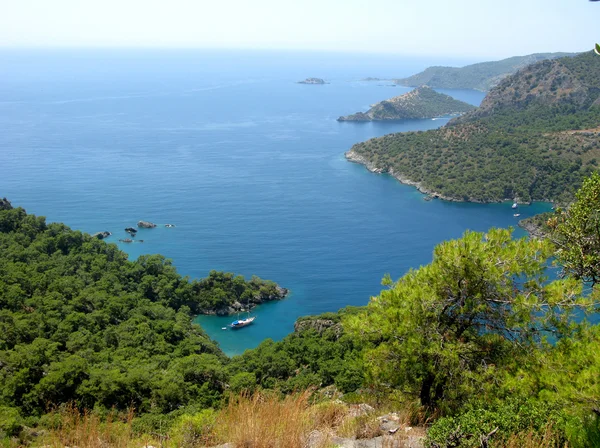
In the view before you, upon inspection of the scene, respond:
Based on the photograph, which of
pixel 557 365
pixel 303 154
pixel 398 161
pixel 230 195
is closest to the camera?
pixel 557 365

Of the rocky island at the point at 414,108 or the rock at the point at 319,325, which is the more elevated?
the rocky island at the point at 414,108

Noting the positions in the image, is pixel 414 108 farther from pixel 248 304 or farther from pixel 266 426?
pixel 266 426

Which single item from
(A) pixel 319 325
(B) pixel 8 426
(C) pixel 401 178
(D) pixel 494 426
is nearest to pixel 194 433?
(D) pixel 494 426

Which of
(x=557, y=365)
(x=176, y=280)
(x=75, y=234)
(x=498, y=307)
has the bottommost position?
(x=176, y=280)

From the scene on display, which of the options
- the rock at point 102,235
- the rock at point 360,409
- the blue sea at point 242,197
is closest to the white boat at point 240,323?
the blue sea at point 242,197

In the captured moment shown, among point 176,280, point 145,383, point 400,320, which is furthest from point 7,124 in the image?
point 400,320

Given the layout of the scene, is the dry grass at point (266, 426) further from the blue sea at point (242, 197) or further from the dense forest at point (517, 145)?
the dense forest at point (517, 145)

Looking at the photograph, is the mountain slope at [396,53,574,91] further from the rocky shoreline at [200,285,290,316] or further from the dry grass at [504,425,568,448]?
the dry grass at [504,425,568,448]

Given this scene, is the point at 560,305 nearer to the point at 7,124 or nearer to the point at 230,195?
the point at 230,195
